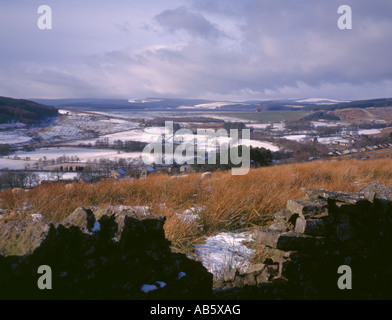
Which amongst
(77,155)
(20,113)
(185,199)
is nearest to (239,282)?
(185,199)

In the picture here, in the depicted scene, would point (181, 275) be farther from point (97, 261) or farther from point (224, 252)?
point (224, 252)

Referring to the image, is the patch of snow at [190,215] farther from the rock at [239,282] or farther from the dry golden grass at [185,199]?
the rock at [239,282]

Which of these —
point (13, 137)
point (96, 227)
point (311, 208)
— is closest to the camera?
point (96, 227)

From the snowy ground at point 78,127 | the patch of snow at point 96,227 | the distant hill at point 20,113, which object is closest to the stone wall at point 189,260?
the patch of snow at point 96,227

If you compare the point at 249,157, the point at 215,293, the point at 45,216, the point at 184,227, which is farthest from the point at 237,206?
the point at 249,157

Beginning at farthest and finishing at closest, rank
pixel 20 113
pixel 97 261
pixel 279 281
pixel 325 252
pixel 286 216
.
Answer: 1. pixel 20 113
2. pixel 286 216
3. pixel 325 252
4. pixel 279 281
5. pixel 97 261

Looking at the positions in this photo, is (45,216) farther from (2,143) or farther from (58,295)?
(2,143)

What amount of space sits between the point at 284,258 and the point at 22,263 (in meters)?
2.49

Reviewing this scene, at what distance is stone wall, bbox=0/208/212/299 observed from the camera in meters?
1.86

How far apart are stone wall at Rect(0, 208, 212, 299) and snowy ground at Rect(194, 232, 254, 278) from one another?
3.29 feet

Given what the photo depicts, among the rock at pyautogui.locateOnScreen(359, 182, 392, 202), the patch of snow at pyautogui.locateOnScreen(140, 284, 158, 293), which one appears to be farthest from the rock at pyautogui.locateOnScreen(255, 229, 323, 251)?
the patch of snow at pyautogui.locateOnScreen(140, 284, 158, 293)

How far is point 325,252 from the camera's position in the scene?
3.06 m

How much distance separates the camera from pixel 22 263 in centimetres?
185

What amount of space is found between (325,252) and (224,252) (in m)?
1.39
